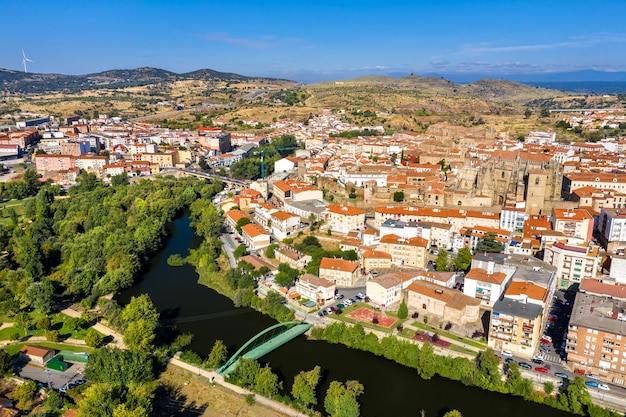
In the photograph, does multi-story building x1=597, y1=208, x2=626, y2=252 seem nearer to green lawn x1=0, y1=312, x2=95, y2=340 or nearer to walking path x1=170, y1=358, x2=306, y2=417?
walking path x1=170, y1=358, x2=306, y2=417

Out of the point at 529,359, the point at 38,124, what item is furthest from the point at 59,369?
the point at 38,124

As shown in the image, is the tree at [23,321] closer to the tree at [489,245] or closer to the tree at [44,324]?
the tree at [44,324]

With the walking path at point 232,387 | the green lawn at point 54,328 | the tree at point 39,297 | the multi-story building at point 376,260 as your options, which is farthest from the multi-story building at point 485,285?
the tree at point 39,297

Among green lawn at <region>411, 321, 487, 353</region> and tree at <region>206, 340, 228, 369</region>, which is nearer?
tree at <region>206, 340, 228, 369</region>

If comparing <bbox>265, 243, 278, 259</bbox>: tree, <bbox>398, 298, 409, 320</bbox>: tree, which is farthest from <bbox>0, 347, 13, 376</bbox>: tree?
<bbox>398, 298, 409, 320</bbox>: tree

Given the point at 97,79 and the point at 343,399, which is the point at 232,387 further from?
the point at 97,79

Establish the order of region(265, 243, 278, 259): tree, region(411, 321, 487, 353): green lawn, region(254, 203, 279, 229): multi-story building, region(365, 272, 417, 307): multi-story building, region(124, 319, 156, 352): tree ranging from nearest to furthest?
region(124, 319, 156, 352): tree → region(411, 321, 487, 353): green lawn → region(365, 272, 417, 307): multi-story building → region(265, 243, 278, 259): tree → region(254, 203, 279, 229): multi-story building

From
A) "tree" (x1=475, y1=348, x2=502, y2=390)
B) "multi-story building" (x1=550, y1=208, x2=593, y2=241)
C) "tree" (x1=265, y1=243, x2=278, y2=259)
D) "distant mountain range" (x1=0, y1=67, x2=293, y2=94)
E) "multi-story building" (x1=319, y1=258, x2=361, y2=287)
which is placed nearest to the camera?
"tree" (x1=475, y1=348, x2=502, y2=390)
